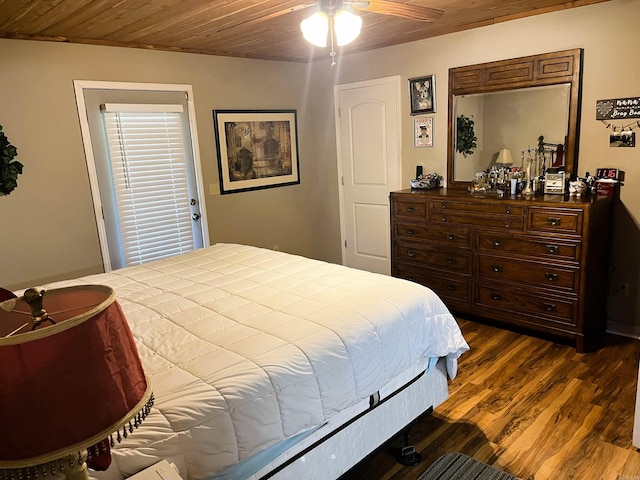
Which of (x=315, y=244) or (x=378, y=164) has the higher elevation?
(x=378, y=164)

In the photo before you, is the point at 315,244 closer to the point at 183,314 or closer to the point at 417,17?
the point at 417,17

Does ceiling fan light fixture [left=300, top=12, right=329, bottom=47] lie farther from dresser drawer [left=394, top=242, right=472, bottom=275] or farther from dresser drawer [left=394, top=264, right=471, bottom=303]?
dresser drawer [left=394, top=264, right=471, bottom=303]

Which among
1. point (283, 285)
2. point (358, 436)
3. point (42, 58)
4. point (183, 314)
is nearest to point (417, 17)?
point (283, 285)

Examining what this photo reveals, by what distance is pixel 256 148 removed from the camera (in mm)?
4848

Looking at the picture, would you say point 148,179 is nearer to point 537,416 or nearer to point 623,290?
point 537,416

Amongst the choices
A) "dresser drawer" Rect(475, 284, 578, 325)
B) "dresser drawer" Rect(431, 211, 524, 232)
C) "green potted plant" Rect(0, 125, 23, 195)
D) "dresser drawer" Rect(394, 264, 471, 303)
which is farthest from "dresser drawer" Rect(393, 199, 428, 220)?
"green potted plant" Rect(0, 125, 23, 195)

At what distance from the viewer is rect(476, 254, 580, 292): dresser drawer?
3.18 metres

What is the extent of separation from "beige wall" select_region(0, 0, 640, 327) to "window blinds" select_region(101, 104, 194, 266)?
0.83 feet

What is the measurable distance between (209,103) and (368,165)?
69.7 inches

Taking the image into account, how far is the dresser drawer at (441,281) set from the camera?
3783mm

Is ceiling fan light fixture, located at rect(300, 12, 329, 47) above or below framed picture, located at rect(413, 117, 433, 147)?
above

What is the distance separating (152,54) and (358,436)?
141 inches

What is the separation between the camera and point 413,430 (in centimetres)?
252

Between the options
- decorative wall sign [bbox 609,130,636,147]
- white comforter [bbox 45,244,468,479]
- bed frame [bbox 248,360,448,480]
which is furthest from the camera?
decorative wall sign [bbox 609,130,636,147]
